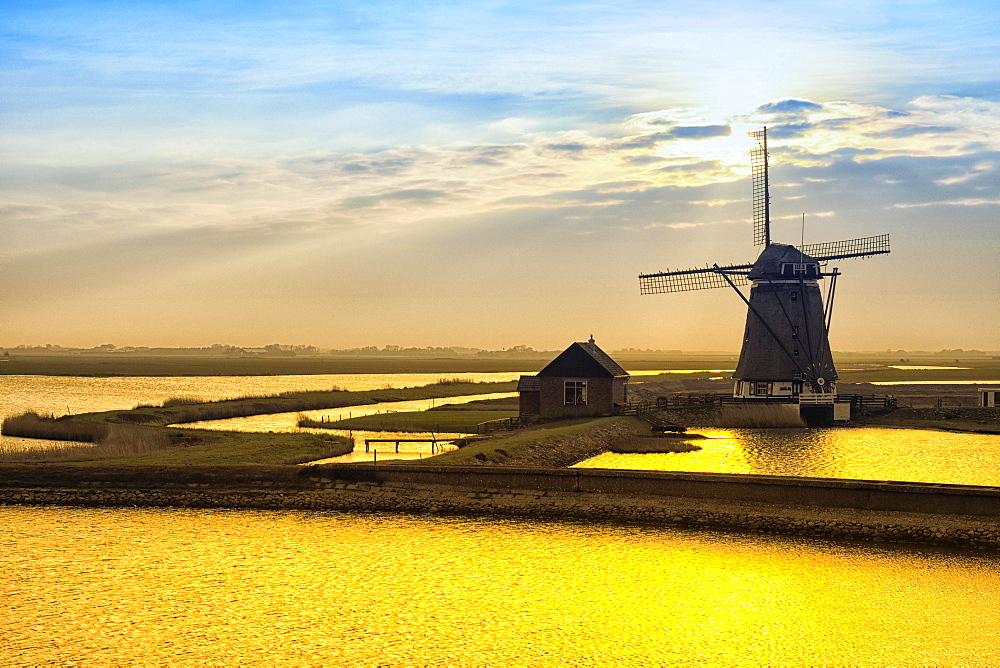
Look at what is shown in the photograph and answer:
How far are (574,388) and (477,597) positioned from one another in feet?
123

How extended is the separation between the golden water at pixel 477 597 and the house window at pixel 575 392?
28844mm

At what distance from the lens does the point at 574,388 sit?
58.7m

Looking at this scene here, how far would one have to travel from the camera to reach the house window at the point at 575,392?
5844 centimetres

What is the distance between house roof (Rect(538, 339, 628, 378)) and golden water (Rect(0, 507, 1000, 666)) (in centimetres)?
2900

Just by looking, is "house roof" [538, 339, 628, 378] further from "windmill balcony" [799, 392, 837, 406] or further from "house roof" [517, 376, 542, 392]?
"windmill balcony" [799, 392, 837, 406]

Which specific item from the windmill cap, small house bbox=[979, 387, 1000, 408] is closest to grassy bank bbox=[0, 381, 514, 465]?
the windmill cap

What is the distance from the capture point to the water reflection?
125ft

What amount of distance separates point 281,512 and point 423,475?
198 inches

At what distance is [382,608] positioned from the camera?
20688mm

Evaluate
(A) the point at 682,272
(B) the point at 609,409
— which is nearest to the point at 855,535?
(B) the point at 609,409

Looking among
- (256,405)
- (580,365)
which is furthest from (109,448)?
(256,405)

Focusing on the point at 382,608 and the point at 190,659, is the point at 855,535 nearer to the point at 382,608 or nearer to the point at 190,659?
the point at 382,608

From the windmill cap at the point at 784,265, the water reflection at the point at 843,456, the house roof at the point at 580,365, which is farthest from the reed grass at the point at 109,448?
the windmill cap at the point at 784,265

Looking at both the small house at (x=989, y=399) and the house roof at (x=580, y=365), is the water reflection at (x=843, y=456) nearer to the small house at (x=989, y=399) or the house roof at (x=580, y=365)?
the house roof at (x=580, y=365)
